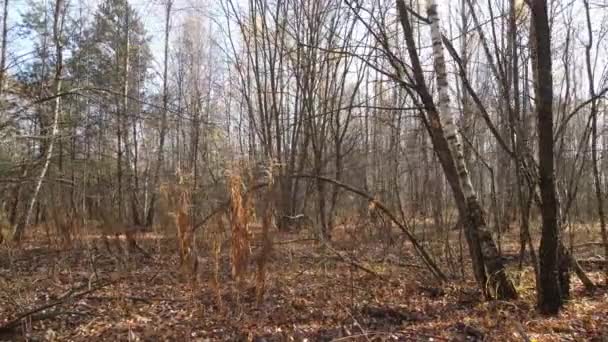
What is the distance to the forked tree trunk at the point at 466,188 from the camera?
584 centimetres

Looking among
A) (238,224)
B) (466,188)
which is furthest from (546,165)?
(238,224)

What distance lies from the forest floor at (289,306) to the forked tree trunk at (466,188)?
0.99 ft

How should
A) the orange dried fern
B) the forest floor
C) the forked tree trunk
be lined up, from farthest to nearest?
the forked tree trunk → the forest floor → the orange dried fern

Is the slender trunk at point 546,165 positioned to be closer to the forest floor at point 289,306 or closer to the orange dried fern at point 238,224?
the forest floor at point 289,306

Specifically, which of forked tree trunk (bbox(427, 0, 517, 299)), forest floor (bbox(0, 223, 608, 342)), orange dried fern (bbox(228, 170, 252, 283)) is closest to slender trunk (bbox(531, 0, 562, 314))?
forest floor (bbox(0, 223, 608, 342))

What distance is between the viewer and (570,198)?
6.77 metres

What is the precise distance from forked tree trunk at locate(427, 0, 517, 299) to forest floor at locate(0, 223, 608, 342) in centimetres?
30

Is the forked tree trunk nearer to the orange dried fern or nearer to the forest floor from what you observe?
the forest floor

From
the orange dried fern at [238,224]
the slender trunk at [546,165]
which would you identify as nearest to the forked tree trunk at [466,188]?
the slender trunk at [546,165]

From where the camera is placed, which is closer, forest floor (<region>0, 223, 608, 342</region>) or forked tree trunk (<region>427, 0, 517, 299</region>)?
forest floor (<region>0, 223, 608, 342</region>)

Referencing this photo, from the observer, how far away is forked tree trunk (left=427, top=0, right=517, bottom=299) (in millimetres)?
5840

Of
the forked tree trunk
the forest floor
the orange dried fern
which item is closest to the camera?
the orange dried fern

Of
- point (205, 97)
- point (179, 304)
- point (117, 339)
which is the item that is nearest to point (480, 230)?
point (179, 304)

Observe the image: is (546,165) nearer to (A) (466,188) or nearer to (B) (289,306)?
(A) (466,188)
